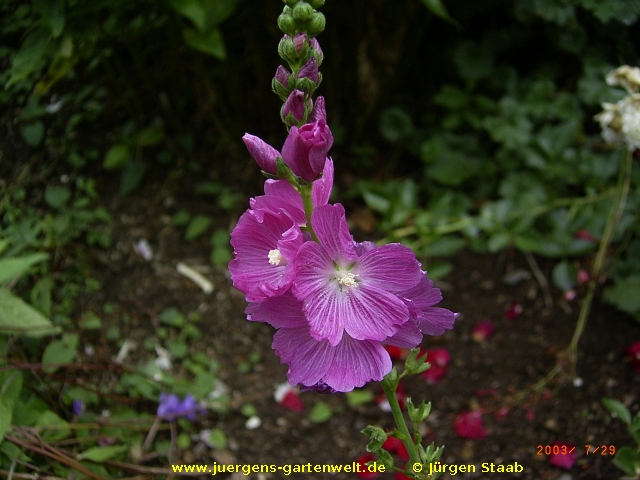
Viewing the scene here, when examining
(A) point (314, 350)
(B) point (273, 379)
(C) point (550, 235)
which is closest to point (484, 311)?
(C) point (550, 235)

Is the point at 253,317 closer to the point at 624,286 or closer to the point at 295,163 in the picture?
the point at 295,163

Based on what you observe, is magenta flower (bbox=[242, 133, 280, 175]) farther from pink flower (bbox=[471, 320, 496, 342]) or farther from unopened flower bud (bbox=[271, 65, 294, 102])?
pink flower (bbox=[471, 320, 496, 342])

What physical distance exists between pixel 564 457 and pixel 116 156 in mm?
1560

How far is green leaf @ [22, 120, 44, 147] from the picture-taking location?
1674mm

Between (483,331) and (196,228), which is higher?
(196,228)

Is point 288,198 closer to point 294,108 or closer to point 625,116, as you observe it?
point 294,108

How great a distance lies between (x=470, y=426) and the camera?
1.45 metres

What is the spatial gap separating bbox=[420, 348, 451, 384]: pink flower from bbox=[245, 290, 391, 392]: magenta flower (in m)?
0.90

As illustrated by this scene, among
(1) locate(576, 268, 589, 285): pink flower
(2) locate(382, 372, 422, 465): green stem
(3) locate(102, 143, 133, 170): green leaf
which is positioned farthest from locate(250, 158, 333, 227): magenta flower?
(3) locate(102, 143, 133, 170): green leaf

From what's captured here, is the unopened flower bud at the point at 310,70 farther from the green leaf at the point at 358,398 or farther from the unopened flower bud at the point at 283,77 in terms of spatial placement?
the green leaf at the point at 358,398

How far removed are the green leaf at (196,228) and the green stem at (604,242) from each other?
1.15 metres
